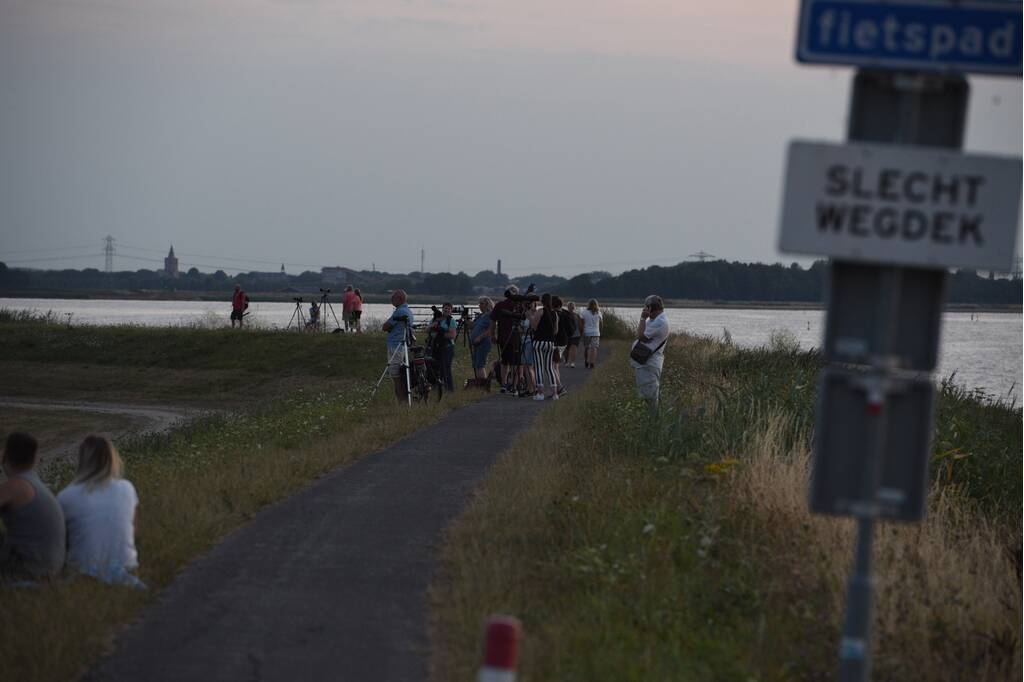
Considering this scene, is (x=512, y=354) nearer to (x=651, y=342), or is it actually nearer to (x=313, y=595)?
(x=651, y=342)

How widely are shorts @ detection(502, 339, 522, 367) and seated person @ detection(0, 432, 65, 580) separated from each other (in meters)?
15.6

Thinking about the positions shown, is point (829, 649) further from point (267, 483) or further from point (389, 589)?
point (267, 483)

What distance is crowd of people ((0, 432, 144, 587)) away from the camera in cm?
827

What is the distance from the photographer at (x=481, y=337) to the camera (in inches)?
949

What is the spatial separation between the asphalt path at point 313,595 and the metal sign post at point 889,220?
2.87 meters

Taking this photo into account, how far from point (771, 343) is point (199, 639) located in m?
34.8

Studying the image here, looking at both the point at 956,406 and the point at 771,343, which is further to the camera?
the point at 771,343

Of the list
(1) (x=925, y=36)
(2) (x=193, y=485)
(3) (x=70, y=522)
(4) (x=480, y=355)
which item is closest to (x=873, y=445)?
(1) (x=925, y=36)

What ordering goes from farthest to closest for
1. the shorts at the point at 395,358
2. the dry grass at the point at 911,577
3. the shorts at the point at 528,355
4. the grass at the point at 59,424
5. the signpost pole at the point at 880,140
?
the grass at the point at 59,424 → the shorts at the point at 528,355 → the shorts at the point at 395,358 → the dry grass at the point at 911,577 → the signpost pole at the point at 880,140

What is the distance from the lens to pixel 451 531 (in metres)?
10.2

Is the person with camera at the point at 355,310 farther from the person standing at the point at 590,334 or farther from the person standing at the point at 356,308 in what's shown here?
the person standing at the point at 590,334

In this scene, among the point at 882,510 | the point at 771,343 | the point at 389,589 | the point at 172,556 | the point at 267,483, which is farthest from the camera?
the point at 771,343

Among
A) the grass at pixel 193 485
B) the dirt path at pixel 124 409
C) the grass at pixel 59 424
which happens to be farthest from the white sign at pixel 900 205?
the dirt path at pixel 124 409

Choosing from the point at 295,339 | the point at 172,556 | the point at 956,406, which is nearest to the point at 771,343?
the point at 295,339
